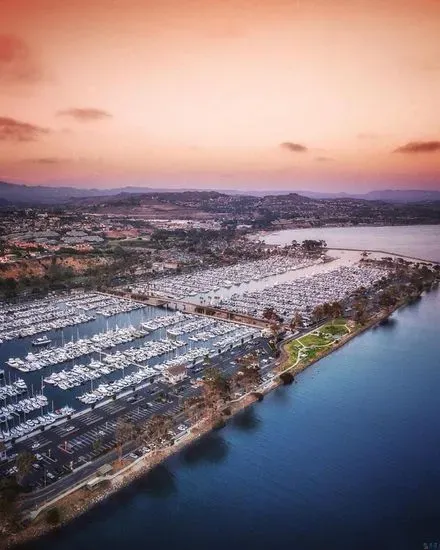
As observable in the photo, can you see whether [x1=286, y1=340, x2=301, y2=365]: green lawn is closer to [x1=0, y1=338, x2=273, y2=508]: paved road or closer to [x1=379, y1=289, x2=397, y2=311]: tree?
[x1=0, y1=338, x2=273, y2=508]: paved road

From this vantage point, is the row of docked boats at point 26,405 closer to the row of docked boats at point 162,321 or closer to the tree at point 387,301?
the row of docked boats at point 162,321

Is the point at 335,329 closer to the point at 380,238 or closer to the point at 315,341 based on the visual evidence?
the point at 315,341

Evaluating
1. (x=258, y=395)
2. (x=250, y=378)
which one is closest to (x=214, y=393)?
(x=250, y=378)

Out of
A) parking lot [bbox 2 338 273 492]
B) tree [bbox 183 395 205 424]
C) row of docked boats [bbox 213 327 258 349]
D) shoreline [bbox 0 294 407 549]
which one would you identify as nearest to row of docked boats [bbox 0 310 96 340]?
row of docked boats [bbox 213 327 258 349]

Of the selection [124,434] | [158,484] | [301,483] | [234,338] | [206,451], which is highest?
[234,338]

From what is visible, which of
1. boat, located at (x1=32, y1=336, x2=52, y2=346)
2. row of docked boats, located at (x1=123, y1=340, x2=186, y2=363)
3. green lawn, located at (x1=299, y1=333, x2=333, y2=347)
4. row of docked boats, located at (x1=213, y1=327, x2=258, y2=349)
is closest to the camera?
row of docked boats, located at (x1=123, y1=340, x2=186, y2=363)

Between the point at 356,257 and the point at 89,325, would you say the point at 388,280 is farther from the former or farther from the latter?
the point at 89,325
